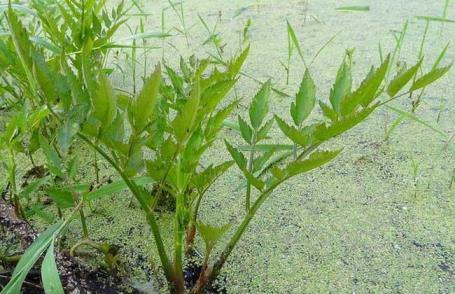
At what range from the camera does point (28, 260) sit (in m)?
0.64

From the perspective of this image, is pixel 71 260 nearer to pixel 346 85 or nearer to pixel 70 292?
pixel 70 292

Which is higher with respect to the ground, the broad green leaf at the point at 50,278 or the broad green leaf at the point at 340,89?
the broad green leaf at the point at 340,89

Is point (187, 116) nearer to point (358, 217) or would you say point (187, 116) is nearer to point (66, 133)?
point (66, 133)

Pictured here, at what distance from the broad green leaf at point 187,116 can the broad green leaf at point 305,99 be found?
0.50ft

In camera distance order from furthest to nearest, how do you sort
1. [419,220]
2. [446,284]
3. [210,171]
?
1. [419,220]
2. [446,284]
3. [210,171]

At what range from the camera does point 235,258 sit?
84 centimetres

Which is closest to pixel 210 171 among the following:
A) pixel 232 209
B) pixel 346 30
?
pixel 232 209

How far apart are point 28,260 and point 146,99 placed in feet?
0.88

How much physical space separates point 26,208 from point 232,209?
36cm

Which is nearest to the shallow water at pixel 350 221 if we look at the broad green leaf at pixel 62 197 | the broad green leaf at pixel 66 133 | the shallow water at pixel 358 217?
the shallow water at pixel 358 217

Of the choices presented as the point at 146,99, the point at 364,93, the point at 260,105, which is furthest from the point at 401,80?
the point at 146,99

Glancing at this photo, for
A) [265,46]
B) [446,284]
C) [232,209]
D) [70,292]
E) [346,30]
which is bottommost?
[70,292]

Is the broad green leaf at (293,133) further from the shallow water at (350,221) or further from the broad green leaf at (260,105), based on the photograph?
the shallow water at (350,221)

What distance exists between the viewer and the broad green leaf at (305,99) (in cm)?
63
